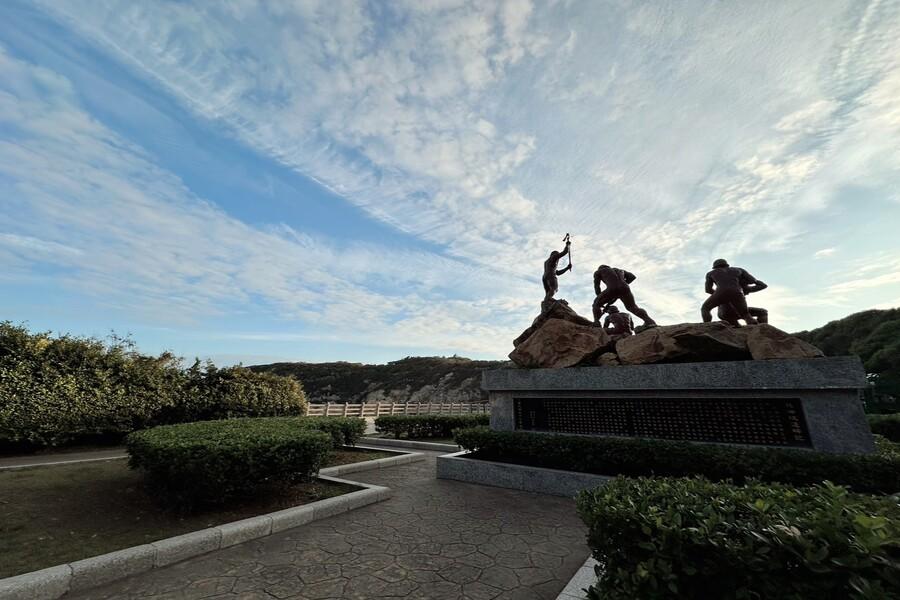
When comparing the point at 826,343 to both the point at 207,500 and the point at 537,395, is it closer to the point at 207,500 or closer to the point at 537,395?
the point at 537,395

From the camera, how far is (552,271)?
10.7m

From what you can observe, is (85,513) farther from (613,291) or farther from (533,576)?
(613,291)

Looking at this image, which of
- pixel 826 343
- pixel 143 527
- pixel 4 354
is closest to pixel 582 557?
pixel 143 527

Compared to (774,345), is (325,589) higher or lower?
lower

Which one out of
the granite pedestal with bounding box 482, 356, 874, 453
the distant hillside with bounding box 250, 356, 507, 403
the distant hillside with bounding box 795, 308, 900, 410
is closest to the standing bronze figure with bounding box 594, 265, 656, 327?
the granite pedestal with bounding box 482, 356, 874, 453

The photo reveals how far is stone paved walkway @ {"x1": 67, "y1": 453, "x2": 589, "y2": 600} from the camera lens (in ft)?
11.8

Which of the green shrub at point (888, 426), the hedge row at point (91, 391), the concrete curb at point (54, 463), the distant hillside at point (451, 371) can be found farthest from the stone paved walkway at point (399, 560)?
the distant hillside at point (451, 371)

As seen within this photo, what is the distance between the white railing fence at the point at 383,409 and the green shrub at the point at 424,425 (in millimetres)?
4742

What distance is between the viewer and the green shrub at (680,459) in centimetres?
492

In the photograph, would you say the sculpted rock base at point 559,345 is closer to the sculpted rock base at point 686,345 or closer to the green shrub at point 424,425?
the sculpted rock base at point 686,345

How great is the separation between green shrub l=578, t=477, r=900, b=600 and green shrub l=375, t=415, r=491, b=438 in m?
12.6

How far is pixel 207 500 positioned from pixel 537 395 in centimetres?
654

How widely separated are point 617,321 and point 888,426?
8904 millimetres

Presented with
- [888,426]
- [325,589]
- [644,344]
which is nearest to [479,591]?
[325,589]
